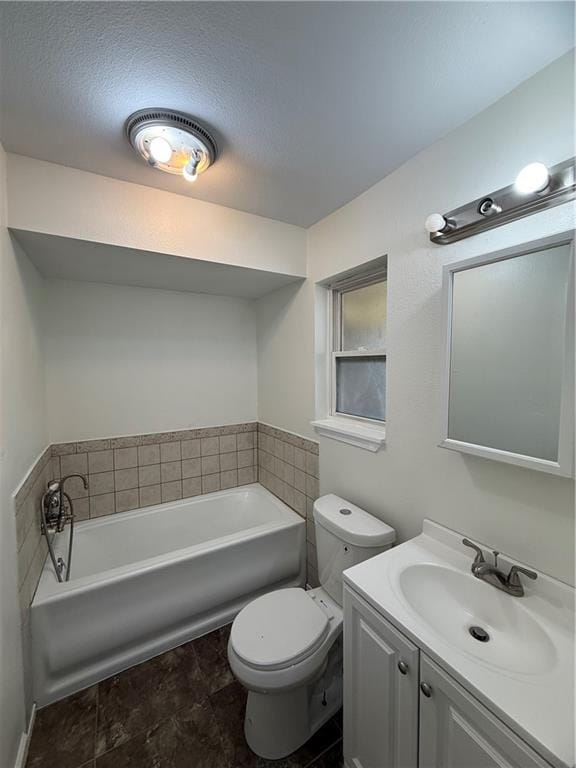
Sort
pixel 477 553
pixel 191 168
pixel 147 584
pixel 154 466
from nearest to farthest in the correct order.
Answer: pixel 477 553, pixel 191 168, pixel 147 584, pixel 154 466

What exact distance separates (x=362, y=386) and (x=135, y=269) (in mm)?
1572

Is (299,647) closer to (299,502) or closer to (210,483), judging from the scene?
(299,502)

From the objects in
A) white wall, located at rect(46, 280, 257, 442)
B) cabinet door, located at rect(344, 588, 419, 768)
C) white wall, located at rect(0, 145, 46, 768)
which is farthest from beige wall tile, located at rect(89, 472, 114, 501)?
cabinet door, located at rect(344, 588, 419, 768)

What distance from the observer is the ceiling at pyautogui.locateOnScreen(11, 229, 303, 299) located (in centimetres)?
148

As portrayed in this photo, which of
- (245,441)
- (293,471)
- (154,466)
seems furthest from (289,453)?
(154,466)

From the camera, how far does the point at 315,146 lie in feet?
4.11

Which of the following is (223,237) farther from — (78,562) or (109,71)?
(78,562)

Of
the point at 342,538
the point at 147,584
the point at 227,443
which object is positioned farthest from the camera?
the point at 227,443

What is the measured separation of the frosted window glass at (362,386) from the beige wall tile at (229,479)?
1219 millimetres

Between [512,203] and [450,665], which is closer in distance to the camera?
[450,665]

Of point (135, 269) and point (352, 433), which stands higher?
point (135, 269)

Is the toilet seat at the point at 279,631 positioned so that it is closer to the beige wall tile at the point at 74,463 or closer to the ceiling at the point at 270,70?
the beige wall tile at the point at 74,463

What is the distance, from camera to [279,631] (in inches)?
52.1

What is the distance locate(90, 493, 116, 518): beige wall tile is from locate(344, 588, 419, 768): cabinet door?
1886mm
